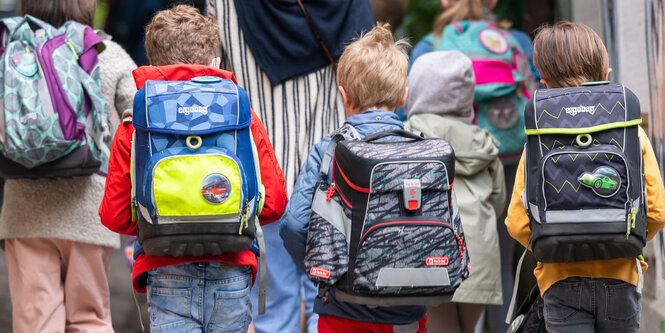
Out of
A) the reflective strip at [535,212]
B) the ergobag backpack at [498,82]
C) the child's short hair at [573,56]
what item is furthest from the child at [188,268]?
the ergobag backpack at [498,82]

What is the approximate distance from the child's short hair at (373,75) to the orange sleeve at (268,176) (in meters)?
0.42

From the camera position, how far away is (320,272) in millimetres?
3414

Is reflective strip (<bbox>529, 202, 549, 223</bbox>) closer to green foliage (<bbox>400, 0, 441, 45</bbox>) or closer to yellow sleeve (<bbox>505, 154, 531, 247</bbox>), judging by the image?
yellow sleeve (<bbox>505, 154, 531, 247</bbox>)

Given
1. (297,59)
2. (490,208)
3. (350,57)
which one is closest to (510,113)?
(490,208)

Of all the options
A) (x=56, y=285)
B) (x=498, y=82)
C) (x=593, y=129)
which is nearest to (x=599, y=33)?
(x=498, y=82)

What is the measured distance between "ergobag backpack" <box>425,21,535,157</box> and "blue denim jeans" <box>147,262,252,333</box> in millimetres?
2261

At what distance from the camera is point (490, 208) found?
15.9 ft

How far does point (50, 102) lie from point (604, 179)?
239 centimetres

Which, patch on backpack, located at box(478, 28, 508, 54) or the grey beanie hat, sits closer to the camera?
the grey beanie hat

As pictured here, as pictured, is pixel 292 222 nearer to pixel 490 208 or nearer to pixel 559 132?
pixel 559 132

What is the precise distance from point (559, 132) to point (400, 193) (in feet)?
2.13

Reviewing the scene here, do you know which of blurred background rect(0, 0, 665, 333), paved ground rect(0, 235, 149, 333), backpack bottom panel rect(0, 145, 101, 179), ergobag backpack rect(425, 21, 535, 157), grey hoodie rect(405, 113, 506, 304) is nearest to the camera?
backpack bottom panel rect(0, 145, 101, 179)

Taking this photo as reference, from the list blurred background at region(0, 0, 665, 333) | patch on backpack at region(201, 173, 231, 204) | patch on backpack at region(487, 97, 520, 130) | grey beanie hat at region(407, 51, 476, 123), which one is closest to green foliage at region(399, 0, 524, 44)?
blurred background at region(0, 0, 665, 333)

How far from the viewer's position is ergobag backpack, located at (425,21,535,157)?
534cm
